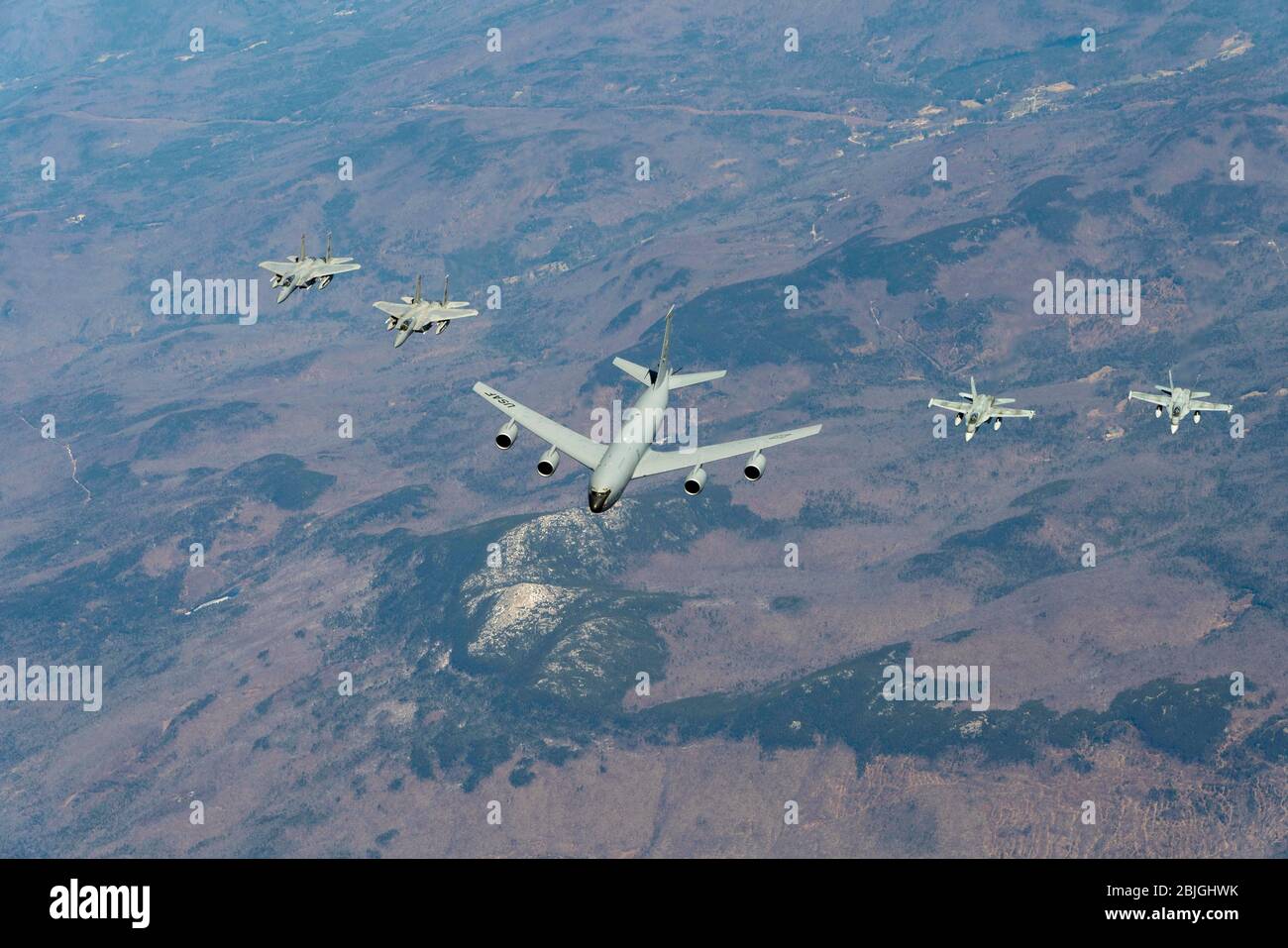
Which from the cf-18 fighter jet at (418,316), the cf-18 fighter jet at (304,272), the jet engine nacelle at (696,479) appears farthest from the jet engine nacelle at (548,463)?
the cf-18 fighter jet at (304,272)

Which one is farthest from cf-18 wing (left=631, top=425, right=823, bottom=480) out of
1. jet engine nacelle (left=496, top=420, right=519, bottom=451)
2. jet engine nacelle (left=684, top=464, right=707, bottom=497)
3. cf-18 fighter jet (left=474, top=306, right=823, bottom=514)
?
jet engine nacelle (left=496, top=420, right=519, bottom=451)

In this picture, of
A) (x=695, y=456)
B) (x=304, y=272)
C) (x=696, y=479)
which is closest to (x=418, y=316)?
(x=304, y=272)

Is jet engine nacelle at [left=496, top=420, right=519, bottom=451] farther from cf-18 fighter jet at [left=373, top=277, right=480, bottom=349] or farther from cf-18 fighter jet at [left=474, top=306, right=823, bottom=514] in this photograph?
cf-18 fighter jet at [left=373, top=277, right=480, bottom=349]

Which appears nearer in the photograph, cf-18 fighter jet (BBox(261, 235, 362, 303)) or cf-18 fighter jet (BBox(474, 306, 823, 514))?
cf-18 fighter jet (BBox(474, 306, 823, 514))

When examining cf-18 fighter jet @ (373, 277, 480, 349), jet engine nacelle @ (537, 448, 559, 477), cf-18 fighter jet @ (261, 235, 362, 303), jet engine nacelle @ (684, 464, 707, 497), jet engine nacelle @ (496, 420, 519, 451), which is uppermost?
cf-18 fighter jet @ (261, 235, 362, 303)

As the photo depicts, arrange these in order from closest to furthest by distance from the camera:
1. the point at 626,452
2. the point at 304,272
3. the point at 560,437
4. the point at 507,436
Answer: the point at 626,452, the point at 507,436, the point at 560,437, the point at 304,272

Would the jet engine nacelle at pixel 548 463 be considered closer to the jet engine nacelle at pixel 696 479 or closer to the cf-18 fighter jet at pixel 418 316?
the jet engine nacelle at pixel 696 479

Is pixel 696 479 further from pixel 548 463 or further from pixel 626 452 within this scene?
pixel 548 463
